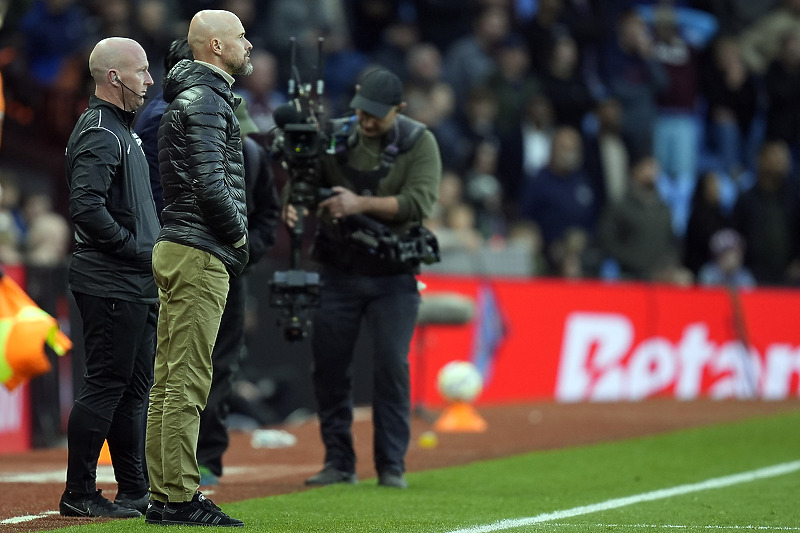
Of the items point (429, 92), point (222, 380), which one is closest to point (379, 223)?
point (222, 380)

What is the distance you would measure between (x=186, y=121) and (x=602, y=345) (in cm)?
1127

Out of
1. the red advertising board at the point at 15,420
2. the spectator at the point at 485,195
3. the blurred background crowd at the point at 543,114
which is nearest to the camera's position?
the red advertising board at the point at 15,420

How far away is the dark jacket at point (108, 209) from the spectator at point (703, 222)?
1402 centimetres

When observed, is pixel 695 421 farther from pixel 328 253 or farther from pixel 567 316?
pixel 328 253

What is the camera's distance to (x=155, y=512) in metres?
6.46

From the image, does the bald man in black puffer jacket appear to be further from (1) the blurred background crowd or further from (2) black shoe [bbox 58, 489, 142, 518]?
(1) the blurred background crowd

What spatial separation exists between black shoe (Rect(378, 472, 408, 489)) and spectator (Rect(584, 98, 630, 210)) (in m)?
10.9

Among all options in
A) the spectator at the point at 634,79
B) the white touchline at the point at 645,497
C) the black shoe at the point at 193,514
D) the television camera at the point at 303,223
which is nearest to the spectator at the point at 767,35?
the spectator at the point at 634,79

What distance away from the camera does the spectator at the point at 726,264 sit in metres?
19.4

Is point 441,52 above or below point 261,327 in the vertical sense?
above

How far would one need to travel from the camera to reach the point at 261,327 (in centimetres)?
1359

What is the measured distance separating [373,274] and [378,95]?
109 centimetres

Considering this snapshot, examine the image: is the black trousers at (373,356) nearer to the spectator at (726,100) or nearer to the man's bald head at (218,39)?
the man's bald head at (218,39)

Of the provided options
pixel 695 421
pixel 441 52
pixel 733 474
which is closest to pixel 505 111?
pixel 441 52
